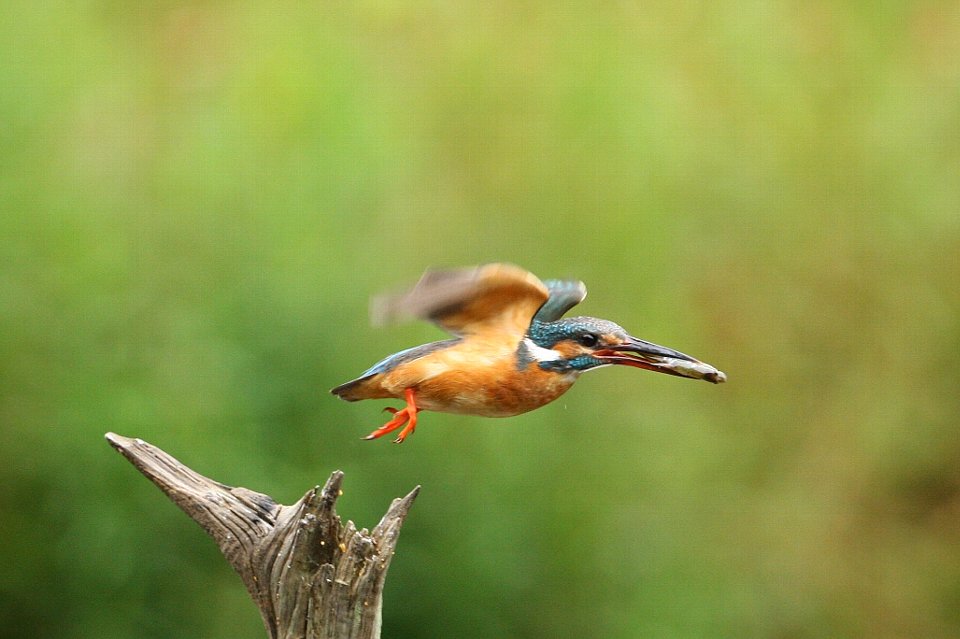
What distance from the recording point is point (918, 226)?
176 inches

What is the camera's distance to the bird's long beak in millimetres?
2082

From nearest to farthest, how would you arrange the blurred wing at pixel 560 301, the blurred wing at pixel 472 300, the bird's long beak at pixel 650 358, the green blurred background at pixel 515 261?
→ the blurred wing at pixel 472 300
the bird's long beak at pixel 650 358
the blurred wing at pixel 560 301
the green blurred background at pixel 515 261

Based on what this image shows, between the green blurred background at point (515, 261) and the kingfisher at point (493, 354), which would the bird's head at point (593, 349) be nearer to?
the kingfisher at point (493, 354)

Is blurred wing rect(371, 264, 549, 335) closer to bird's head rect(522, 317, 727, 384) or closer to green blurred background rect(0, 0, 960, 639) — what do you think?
bird's head rect(522, 317, 727, 384)

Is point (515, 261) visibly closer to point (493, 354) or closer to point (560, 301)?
point (560, 301)

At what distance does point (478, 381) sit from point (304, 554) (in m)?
0.42

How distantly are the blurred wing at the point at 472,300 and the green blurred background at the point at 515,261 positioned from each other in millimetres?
1275

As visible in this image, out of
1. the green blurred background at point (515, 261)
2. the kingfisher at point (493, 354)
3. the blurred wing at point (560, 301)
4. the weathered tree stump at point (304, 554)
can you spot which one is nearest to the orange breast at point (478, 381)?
the kingfisher at point (493, 354)

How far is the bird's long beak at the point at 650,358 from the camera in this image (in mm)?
2082

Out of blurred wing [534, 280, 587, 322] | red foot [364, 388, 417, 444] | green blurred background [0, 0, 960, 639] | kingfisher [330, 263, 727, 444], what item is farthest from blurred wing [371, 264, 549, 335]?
green blurred background [0, 0, 960, 639]

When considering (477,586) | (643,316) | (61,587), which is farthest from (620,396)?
(61,587)

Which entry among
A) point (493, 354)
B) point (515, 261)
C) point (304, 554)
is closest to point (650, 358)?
point (493, 354)

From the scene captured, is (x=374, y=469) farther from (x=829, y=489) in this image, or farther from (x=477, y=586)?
(x=829, y=489)

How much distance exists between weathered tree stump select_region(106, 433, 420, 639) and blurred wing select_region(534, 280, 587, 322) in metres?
0.49
